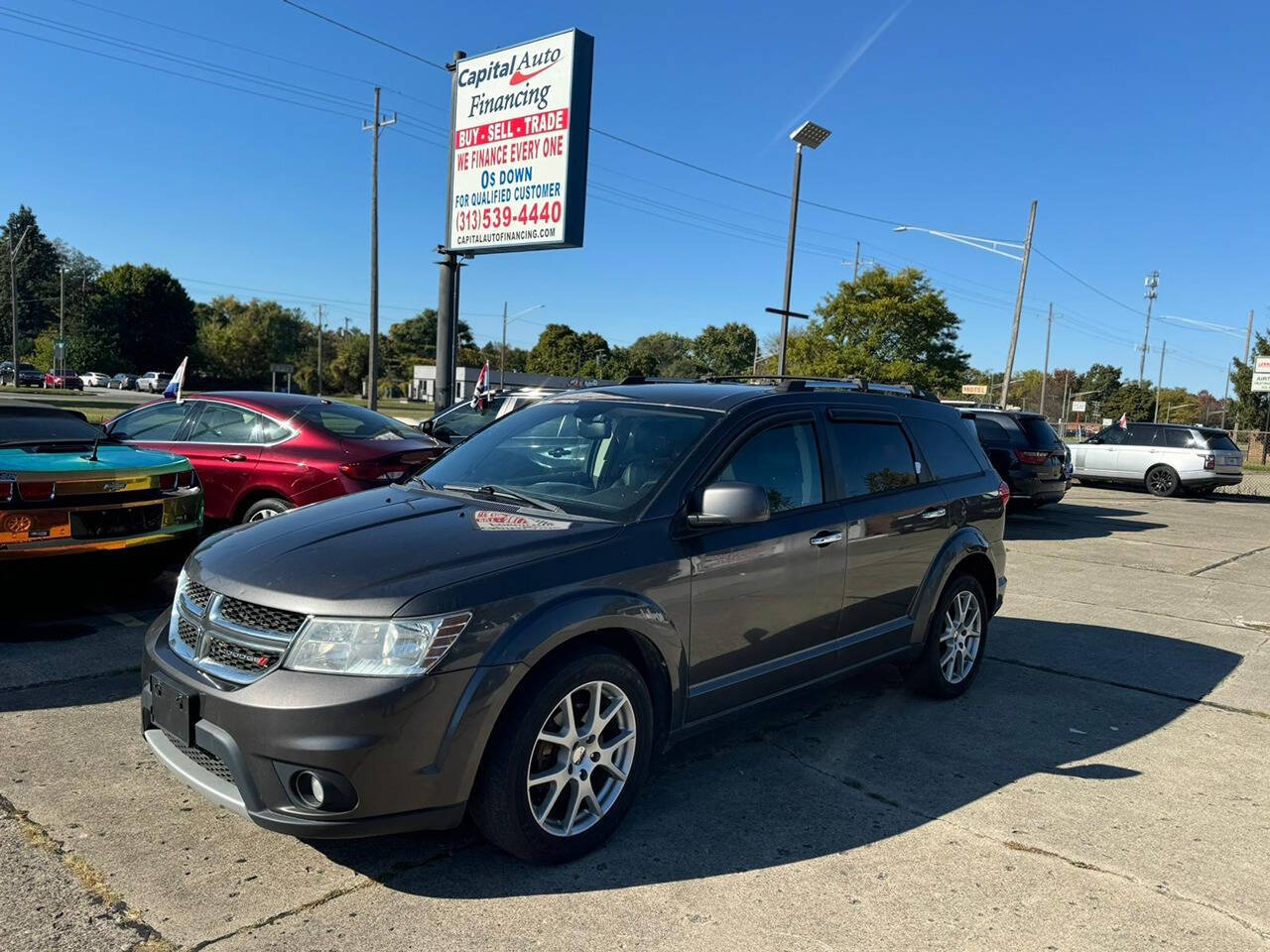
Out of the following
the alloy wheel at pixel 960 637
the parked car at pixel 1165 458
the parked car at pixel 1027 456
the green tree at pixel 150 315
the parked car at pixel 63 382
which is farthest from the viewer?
the green tree at pixel 150 315

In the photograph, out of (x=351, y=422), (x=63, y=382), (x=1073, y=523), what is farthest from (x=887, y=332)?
(x=63, y=382)

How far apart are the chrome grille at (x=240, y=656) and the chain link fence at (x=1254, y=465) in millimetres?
26849

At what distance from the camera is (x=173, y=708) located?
3006 mm

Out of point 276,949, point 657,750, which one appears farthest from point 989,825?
point 276,949

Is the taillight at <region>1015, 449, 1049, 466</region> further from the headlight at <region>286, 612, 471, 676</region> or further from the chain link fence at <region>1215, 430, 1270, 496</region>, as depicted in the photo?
the chain link fence at <region>1215, 430, 1270, 496</region>

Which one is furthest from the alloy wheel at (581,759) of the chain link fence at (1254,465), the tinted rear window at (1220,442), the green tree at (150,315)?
the green tree at (150,315)

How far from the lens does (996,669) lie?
5.87 metres

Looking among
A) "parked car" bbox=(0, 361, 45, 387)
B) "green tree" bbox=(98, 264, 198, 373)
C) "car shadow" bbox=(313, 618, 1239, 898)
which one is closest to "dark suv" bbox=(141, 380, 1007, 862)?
"car shadow" bbox=(313, 618, 1239, 898)

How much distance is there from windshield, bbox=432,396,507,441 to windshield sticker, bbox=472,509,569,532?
333 inches

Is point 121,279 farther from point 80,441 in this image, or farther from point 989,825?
point 989,825

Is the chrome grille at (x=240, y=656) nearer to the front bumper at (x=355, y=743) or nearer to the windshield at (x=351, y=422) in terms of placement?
Answer: the front bumper at (x=355, y=743)

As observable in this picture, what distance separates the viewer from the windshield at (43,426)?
6.09m

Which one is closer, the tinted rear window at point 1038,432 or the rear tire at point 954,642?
the rear tire at point 954,642

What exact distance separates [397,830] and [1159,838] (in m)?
2.98
